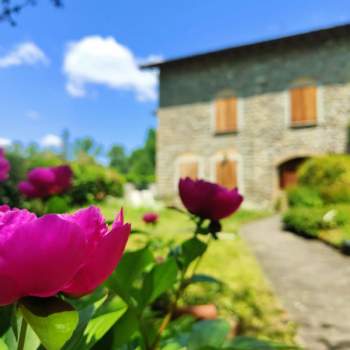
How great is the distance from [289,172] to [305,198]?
4.04m

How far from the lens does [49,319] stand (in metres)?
0.41

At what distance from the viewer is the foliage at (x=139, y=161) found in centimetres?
3622

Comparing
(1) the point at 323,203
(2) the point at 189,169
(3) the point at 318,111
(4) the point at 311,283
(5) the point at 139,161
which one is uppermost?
(3) the point at 318,111

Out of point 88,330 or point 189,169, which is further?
point 189,169

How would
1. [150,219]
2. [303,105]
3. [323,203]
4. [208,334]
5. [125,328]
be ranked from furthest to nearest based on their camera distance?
[303,105] < [323,203] < [150,219] < [208,334] < [125,328]

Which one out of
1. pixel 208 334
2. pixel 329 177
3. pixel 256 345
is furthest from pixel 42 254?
pixel 329 177

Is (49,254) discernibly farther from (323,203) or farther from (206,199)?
(323,203)

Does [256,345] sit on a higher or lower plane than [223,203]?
lower

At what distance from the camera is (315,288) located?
3.98 metres

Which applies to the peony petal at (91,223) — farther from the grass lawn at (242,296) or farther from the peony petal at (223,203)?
the grass lawn at (242,296)

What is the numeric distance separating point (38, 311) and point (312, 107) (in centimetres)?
1284

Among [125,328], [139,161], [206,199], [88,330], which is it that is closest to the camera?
[88,330]

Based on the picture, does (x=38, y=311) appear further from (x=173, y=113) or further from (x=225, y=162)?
(x=173, y=113)

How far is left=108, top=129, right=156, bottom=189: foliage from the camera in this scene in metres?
36.2
